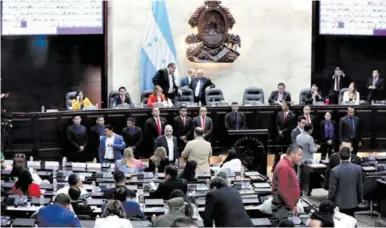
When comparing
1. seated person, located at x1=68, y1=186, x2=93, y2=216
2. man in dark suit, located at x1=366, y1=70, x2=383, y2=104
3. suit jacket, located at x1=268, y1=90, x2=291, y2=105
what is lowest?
seated person, located at x1=68, y1=186, x2=93, y2=216

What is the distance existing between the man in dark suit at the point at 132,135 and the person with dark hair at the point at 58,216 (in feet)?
26.1

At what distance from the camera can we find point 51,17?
1992 centimetres

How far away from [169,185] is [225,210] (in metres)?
1.95

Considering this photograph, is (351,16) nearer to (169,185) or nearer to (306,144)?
(306,144)

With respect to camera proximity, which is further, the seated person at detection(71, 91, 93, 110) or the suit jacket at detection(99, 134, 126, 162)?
the seated person at detection(71, 91, 93, 110)

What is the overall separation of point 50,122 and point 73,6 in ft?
12.2

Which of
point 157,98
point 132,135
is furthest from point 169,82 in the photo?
point 132,135

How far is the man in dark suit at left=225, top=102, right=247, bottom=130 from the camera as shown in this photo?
59.2 feet

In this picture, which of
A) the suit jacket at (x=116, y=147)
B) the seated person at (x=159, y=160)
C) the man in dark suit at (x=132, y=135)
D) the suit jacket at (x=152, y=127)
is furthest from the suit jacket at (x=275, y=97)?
the seated person at (x=159, y=160)

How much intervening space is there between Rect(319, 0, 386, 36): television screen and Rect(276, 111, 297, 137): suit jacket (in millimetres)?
4398

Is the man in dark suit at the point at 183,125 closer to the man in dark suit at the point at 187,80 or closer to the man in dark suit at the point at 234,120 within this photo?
the man in dark suit at the point at 234,120

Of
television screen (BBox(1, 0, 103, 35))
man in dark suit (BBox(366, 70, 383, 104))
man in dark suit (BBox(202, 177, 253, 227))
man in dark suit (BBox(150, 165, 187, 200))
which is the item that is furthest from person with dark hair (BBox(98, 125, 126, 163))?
man in dark suit (BBox(366, 70, 383, 104))

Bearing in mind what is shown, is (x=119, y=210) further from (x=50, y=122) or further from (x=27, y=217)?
(x=50, y=122)

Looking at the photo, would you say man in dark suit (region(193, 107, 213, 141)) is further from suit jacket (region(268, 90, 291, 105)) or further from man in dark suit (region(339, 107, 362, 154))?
man in dark suit (region(339, 107, 362, 154))
